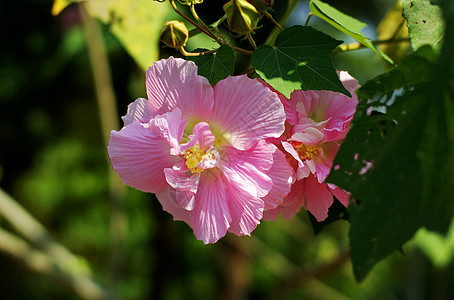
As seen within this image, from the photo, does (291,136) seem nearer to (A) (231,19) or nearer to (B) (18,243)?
(A) (231,19)

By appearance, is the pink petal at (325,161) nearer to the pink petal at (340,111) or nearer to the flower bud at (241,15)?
the pink petal at (340,111)

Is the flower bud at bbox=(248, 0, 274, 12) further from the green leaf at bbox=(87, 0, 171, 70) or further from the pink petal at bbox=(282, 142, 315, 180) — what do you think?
the green leaf at bbox=(87, 0, 171, 70)

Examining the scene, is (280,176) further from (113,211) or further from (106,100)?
(113,211)

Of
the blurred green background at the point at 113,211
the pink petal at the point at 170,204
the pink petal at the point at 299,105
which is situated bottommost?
the blurred green background at the point at 113,211

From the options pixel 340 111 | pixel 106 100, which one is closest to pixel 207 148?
pixel 340 111

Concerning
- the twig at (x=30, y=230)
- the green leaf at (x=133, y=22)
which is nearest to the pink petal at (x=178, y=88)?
the green leaf at (x=133, y=22)

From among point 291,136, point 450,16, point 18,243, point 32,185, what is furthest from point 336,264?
point 32,185
